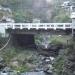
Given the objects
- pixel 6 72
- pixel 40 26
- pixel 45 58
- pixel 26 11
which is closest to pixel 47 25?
pixel 40 26

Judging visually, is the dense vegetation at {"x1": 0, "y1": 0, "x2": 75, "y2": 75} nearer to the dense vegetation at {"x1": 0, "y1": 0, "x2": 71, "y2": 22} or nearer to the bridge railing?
the dense vegetation at {"x1": 0, "y1": 0, "x2": 71, "y2": 22}

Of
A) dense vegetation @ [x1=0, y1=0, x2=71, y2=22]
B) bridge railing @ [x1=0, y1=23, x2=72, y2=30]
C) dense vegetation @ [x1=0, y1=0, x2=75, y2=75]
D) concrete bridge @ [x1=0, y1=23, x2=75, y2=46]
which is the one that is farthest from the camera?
dense vegetation @ [x1=0, y1=0, x2=71, y2=22]

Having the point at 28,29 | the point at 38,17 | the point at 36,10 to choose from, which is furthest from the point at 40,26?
the point at 38,17

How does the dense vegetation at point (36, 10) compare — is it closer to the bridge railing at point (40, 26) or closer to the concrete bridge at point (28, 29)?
the concrete bridge at point (28, 29)

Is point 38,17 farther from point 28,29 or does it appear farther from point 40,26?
point 40,26

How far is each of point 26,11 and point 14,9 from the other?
5.05 feet

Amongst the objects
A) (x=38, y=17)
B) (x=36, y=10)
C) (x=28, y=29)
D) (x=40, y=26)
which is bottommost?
(x=38, y=17)

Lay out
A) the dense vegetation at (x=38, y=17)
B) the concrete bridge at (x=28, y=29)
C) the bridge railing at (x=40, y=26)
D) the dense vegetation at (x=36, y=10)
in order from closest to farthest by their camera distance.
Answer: the dense vegetation at (x=38, y=17) → the bridge railing at (x=40, y=26) → the concrete bridge at (x=28, y=29) → the dense vegetation at (x=36, y=10)

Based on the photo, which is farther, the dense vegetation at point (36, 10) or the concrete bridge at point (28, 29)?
the dense vegetation at point (36, 10)

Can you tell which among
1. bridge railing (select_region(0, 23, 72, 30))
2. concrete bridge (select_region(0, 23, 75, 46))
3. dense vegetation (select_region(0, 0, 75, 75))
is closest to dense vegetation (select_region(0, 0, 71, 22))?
dense vegetation (select_region(0, 0, 75, 75))

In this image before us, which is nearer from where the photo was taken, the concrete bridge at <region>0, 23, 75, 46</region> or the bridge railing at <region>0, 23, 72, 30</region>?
the bridge railing at <region>0, 23, 72, 30</region>

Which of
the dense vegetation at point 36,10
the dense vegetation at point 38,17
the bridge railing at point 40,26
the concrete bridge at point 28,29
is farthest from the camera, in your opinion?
the dense vegetation at point 36,10

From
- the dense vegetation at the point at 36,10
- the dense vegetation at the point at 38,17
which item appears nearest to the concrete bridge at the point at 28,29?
the dense vegetation at the point at 38,17

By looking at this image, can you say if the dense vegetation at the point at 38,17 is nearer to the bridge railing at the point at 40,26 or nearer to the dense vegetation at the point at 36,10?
the dense vegetation at the point at 36,10
